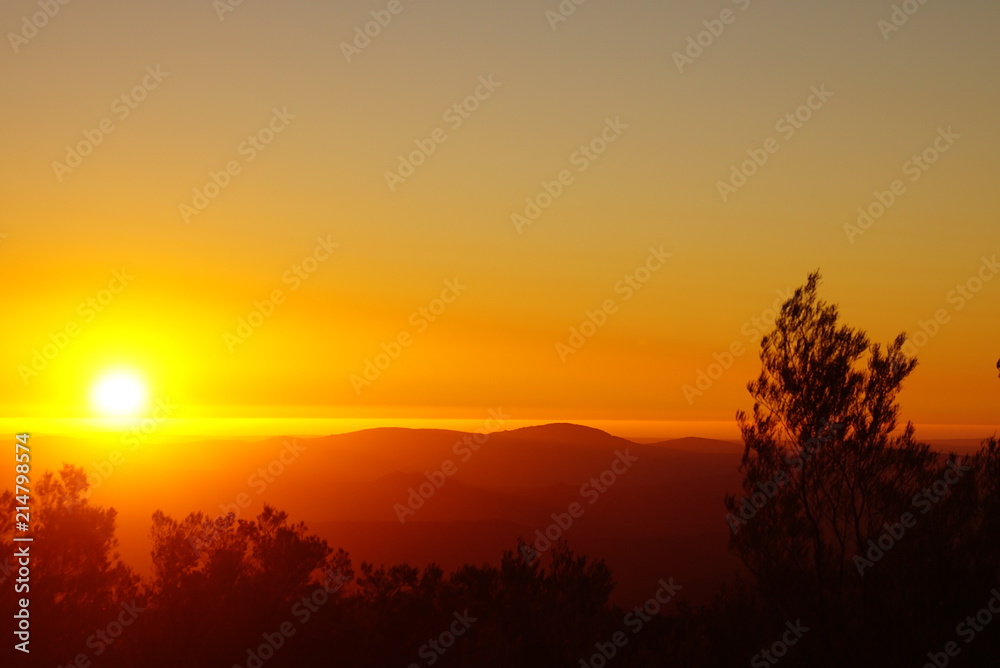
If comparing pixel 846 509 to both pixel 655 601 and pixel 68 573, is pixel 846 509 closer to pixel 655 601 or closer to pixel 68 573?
pixel 655 601

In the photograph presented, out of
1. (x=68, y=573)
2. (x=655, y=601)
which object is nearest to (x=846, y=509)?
(x=655, y=601)

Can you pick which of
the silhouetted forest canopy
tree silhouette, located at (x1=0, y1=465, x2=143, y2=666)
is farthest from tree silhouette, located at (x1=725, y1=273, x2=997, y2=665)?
tree silhouette, located at (x1=0, y1=465, x2=143, y2=666)

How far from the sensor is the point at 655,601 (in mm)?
31391

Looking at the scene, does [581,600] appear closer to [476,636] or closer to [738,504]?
[476,636]

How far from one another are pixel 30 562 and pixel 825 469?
31.2m

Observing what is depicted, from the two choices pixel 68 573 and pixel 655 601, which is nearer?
pixel 655 601

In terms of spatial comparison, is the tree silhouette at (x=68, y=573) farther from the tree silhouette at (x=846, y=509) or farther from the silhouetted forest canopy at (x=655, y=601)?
the tree silhouette at (x=846, y=509)

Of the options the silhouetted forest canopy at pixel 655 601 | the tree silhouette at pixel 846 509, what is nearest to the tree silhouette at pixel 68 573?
the silhouetted forest canopy at pixel 655 601

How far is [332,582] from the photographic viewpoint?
34219mm

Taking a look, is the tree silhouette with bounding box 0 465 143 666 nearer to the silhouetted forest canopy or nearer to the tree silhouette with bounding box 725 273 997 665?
the silhouetted forest canopy

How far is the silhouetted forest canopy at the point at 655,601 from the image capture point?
84.4ft

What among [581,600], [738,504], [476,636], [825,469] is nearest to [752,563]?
[738,504]

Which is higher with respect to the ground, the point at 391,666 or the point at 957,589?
the point at 391,666

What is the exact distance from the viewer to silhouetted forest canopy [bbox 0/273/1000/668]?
25.7 m
